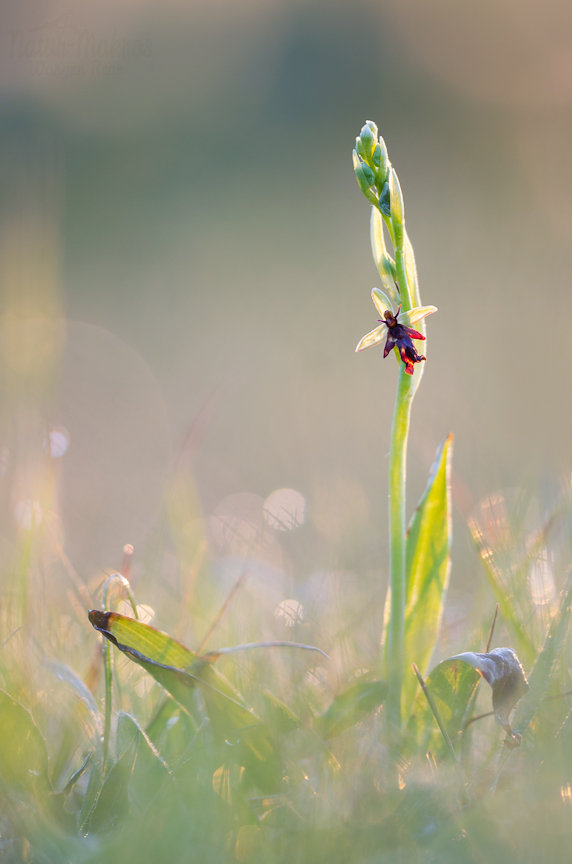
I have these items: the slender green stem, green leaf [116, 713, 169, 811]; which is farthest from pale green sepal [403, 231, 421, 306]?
green leaf [116, 713, 169, 811]

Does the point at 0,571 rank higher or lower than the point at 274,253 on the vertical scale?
lower

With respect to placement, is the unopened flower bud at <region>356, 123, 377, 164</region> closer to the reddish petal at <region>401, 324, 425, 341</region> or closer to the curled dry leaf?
the reddish petal at <region>401, 324, 425, 341</region>

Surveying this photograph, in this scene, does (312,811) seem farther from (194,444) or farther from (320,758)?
(194,444)

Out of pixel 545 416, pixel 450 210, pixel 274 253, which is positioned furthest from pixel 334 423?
pixel 274 253

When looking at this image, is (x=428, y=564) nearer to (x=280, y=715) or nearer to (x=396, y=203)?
(x=280, y=715)

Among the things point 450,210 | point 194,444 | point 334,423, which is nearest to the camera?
point 194,444

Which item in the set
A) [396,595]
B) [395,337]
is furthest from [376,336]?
[396,595]
